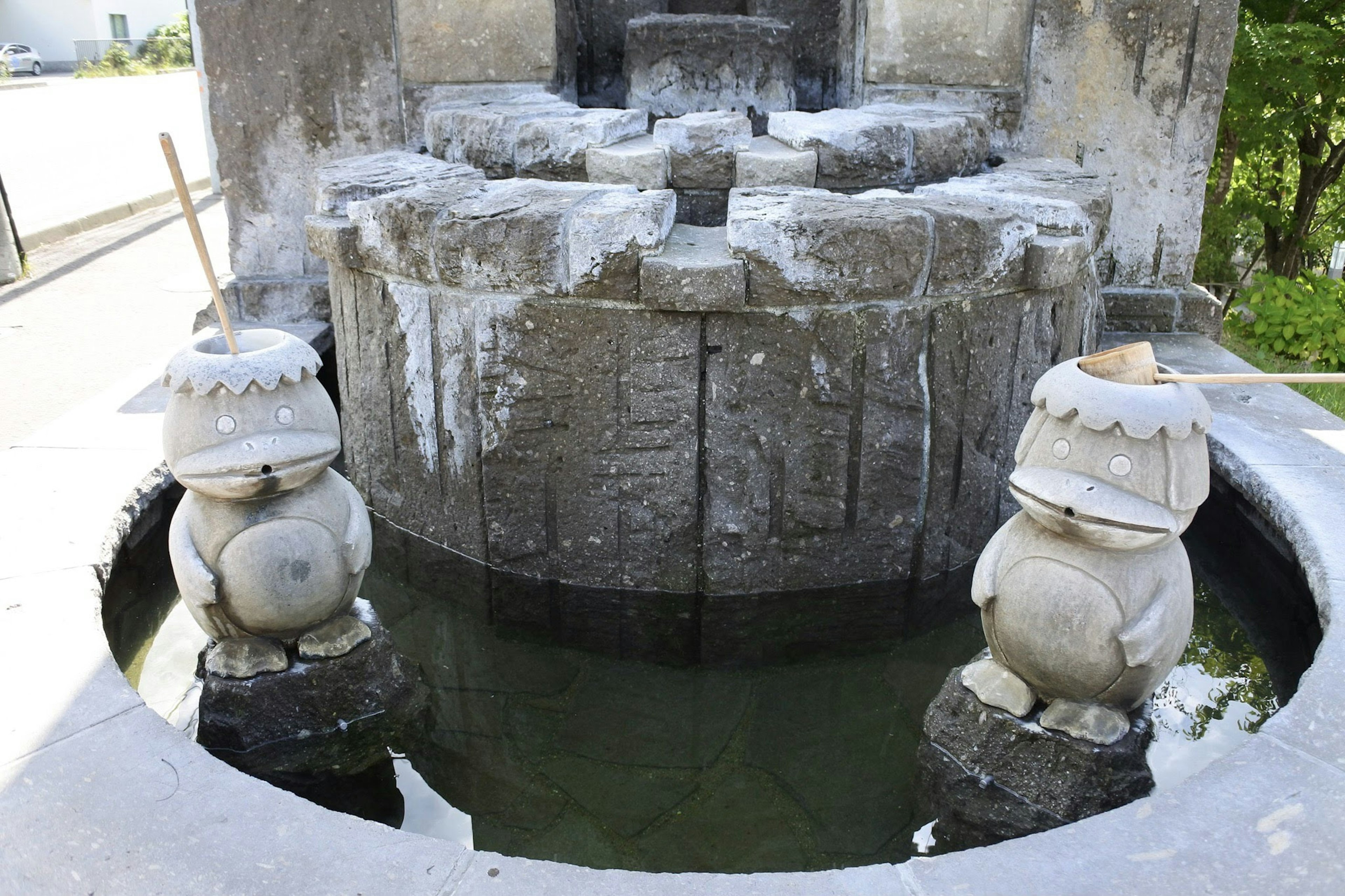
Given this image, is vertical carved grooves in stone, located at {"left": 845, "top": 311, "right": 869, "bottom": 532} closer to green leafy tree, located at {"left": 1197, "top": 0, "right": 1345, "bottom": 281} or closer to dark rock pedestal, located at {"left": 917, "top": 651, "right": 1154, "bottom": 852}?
dark rock pedestal, located at {"left": 917, "top": 651, "right": 1154, "bottom": 852}

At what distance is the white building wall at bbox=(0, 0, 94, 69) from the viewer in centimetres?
3578

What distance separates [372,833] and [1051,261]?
2254mm

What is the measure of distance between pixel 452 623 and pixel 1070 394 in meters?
1.86

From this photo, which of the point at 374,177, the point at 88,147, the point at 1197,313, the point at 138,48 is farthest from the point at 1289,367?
the point at 138,48

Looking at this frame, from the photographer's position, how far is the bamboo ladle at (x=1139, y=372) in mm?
2027

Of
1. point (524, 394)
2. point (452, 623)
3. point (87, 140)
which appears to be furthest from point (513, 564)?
point (87, 140)

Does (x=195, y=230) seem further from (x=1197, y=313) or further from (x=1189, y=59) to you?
(x=1197, y=313)

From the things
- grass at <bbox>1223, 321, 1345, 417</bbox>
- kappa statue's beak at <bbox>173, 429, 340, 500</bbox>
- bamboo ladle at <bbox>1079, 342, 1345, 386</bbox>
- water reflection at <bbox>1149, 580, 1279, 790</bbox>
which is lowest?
water reflection at <bbox>1149, 580, 1279, 790</bbox>

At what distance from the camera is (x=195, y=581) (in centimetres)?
230

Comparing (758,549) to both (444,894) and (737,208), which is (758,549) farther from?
(444,894)

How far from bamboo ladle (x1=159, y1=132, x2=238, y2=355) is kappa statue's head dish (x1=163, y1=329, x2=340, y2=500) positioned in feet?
0.16

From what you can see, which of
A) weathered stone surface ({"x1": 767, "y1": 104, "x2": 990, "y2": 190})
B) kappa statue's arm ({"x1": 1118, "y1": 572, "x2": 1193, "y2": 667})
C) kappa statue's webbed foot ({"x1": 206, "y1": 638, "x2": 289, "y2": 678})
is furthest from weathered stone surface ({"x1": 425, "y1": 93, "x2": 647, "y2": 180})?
kappa statue's arm ({"x1": 1118, "y1": 572, "x2": 1193, "y2": 667})

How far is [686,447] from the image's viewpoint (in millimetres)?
3016

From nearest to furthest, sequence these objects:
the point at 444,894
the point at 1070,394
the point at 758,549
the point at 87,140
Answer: the point at 444,894
the point at 1070,394
the point at 758,549
the point at 87,140
